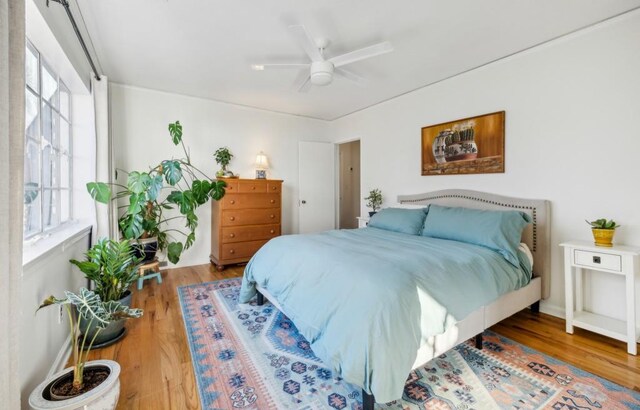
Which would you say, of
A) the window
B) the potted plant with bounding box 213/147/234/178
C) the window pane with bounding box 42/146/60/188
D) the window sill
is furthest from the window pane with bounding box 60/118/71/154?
the potted plant with bounding box 213/147/234/178

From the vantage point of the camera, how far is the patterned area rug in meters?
1.46

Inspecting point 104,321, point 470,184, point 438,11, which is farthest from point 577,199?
point 104,321

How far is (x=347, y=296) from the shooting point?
151 centimetres

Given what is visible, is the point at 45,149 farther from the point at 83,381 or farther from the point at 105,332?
the point at 83,381

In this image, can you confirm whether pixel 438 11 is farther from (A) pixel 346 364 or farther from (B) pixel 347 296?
(A) pixel 346 364

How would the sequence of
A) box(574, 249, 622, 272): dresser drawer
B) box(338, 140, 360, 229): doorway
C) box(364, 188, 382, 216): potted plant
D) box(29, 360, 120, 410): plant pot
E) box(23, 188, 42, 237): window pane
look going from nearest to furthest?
box(29, 360, 120, 410): plant pot < box(23, 188, 42, 237): window pane < box(574, 249, 622, 272): dresser drawer < box(364, 188, 382, 216): potted plant < box(338, 140, 360, 229): doorway

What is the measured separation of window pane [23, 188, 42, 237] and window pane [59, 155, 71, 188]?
30.9 inches

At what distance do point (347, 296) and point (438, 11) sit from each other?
2.14 m

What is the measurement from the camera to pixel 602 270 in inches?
79.4

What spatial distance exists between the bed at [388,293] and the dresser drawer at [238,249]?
1.28 meters

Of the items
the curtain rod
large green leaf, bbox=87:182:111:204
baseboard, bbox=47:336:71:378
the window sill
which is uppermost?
the curtain rod

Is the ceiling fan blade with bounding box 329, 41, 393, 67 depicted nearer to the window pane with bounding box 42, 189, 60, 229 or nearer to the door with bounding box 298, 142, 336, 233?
the window pane with bounding box 42, 189, 60, 229

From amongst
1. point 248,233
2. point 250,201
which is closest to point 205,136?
point 250,201

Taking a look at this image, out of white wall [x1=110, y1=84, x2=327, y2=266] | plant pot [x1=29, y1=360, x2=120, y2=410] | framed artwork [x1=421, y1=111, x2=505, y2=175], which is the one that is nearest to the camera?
plant pot [x1=29, y1=360, x2=120, y2=410]
